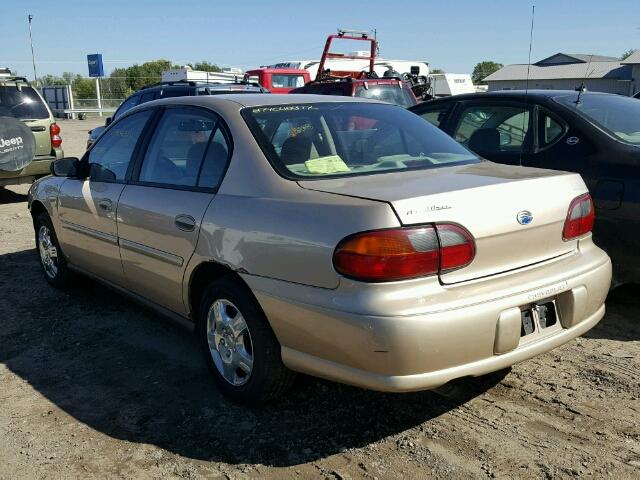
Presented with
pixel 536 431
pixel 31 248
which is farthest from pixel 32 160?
pixel 536 431

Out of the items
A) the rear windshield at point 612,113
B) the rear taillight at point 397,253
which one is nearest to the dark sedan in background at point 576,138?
the rear windshield at point 612,113

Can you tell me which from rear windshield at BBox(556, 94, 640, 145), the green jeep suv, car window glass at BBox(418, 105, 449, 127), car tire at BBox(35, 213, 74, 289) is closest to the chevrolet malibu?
car tire at BBox(35, 213, 74, 289)

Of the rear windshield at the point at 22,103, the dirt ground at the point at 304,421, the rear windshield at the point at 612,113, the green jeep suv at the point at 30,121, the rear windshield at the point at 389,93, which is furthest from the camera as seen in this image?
the rear windshield at the point at 389,93

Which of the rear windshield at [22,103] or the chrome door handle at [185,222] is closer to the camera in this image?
the chrome door handle at [185,222]

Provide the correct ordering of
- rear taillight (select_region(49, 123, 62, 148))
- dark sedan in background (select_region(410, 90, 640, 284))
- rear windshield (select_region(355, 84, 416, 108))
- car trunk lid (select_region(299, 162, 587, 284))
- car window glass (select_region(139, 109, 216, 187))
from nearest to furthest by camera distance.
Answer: car trunk lid (select_region(299, 162, 587, 284)) < car window glass (select_region(139, 109, 216, 187)) < dark sedan in background (select_region(410, 90, 640, 284)) < rear taillight (select_region(49, 123, 62, 148)) < rear windshield (select_region(355, 84, 416, 108))

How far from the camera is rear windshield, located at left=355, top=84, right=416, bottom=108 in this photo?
10.6 metres

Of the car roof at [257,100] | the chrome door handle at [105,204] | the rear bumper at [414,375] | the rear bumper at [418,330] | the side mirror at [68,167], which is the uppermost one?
the car roof at [257,100]

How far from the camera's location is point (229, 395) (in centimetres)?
338

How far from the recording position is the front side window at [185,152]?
11.4ft

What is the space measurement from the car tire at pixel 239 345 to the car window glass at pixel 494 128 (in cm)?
279

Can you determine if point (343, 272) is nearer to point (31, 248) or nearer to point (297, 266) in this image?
point (297, 266)

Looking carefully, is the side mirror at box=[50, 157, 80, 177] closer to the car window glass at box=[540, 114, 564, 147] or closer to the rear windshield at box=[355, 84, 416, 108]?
the car window glass at box=[540, 114, 564, 147]

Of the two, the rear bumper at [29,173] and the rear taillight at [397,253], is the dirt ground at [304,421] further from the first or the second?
the rear bumper at [29,173]

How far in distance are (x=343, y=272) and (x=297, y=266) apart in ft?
0.83
